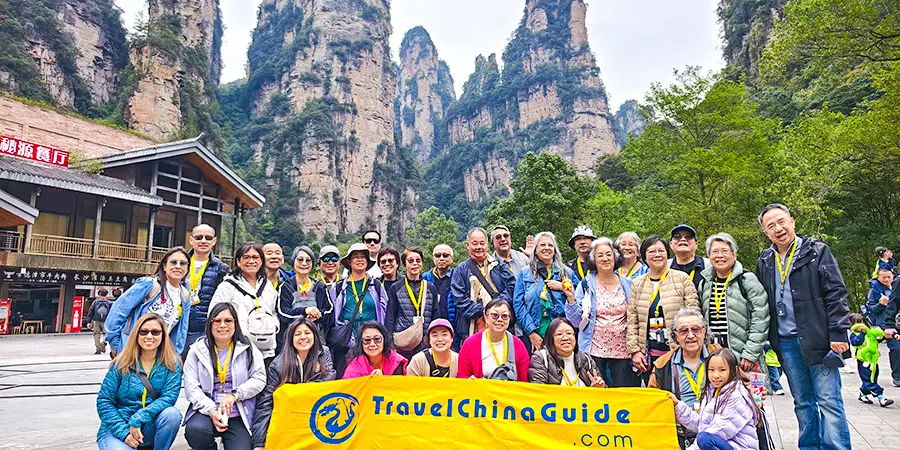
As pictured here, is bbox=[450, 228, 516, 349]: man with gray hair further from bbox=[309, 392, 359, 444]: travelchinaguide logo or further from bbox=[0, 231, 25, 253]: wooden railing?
bbox=[0, 231, 25, 253]: wooden railing

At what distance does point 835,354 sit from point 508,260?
2.59 meters

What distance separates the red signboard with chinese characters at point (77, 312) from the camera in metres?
19.3

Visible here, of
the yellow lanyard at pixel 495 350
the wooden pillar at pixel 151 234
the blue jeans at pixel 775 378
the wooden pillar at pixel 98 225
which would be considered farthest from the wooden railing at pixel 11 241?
the blue jeans at pixel 775 378

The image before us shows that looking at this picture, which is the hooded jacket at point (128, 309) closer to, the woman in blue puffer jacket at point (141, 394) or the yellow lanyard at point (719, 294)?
the woman in blue puffer jacket at point (141, 394)

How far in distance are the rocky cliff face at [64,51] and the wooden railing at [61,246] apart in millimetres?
20507

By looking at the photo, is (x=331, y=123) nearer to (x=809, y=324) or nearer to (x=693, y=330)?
(x=693, y=330)

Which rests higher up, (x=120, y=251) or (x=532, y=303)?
(x=120, y=251)

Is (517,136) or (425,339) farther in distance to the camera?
(517,136)

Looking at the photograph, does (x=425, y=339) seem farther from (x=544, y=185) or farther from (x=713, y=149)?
(x=544, y=185)

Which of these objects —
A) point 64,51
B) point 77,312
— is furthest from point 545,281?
point 64,51

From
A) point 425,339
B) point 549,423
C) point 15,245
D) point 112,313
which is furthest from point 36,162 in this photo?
point 549,423

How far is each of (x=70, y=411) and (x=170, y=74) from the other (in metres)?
41.0

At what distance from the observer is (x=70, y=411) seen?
5660mm

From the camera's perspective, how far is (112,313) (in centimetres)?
402
